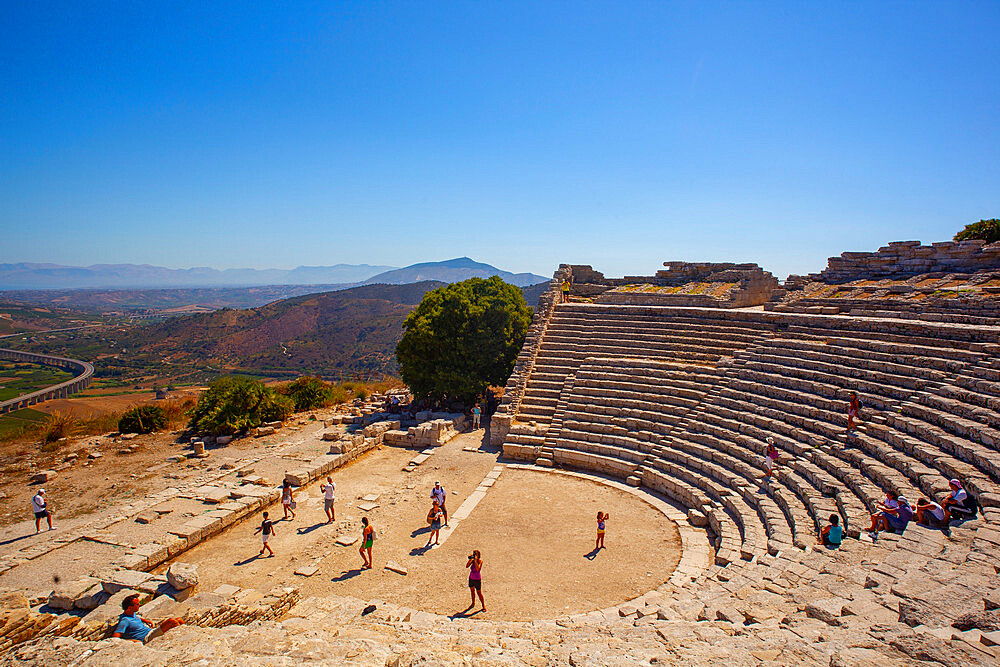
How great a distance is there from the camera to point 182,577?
31.1 feet

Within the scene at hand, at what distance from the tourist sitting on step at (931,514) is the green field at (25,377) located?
67422 millimetres

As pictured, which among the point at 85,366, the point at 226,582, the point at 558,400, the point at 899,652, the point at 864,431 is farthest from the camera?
the point at 85,366

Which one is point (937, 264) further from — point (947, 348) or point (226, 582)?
point (226, 582)

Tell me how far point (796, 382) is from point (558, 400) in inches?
289

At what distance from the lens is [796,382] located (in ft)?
47.4

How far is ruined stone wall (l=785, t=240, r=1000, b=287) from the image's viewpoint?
1909 cm

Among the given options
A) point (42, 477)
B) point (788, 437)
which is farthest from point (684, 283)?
point (42, 477)

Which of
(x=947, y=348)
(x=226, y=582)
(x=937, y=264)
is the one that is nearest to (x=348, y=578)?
(x=226, y=582)

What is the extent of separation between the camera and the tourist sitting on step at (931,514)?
8.02 m

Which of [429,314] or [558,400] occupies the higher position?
[429,314]

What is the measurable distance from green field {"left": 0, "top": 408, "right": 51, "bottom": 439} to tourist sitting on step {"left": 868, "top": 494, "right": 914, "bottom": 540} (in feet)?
93.5

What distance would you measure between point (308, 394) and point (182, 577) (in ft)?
53.7

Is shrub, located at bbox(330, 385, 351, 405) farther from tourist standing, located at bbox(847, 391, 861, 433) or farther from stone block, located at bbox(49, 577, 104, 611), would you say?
tourist standing, located at bbox(847, 391, 861, 433)

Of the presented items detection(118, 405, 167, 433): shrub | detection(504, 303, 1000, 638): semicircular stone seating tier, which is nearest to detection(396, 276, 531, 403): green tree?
detection(504, 303, 1000, 638): semicircular stone seating tier
